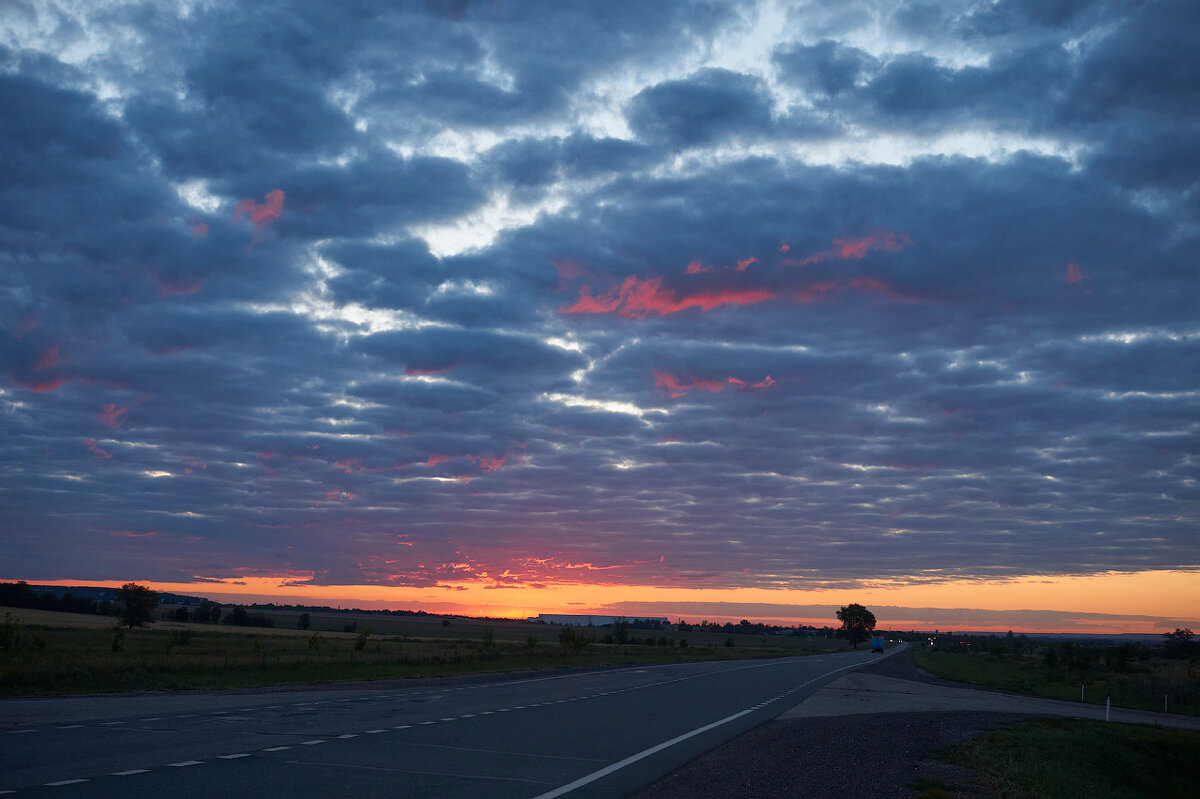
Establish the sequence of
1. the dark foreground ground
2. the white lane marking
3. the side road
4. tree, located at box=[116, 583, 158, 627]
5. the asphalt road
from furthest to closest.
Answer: tree, located at box=[116, 583, 158, 627]
the side road
the dark foreground ground
the white lane marking
the asphalt road

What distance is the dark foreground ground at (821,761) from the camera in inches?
462

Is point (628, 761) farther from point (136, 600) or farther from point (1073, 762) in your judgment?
point (136, 600)

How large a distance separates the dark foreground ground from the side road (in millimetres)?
15

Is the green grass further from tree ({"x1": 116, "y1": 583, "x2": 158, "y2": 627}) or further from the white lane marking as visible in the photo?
tree ({"x1": 116, "y1": 583, "x2": 158, "y2": 627})

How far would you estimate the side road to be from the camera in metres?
11.9

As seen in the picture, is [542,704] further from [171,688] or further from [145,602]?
[145,602]

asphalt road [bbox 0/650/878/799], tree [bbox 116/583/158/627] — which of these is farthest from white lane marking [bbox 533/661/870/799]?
tree [bbox 116/583/158/627]

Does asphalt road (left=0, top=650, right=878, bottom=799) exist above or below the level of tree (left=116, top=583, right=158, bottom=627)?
above

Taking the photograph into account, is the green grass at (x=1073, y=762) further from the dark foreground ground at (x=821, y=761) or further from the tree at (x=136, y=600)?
the tree at (x=136, y=600)

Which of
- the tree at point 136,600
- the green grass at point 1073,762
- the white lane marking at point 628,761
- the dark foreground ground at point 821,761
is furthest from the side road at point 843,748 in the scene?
the tree at point 136,600

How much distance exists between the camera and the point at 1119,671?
70.9 metres

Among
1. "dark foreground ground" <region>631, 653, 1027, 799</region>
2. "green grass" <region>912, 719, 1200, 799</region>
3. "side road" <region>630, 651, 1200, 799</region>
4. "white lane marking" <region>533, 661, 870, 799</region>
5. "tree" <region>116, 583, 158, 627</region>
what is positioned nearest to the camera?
"white lane marking" <region>533, 661, 870, 799</region>

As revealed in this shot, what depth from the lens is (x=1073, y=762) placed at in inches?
697

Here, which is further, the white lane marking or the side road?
the side road
